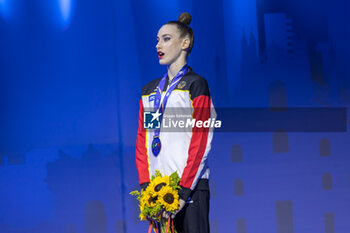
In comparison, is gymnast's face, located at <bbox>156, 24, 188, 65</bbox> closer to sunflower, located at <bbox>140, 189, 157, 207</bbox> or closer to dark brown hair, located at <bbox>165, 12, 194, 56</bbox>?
dark brown hair, located at <bbox>165, 12, 194, 56</bbox>

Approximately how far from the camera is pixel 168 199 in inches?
99.9

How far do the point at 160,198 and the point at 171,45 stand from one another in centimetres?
90

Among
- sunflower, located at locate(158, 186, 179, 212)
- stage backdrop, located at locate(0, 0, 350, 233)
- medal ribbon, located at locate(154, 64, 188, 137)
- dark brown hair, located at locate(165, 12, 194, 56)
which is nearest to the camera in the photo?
sunflower, located at locate(158, 186, 179, 212)

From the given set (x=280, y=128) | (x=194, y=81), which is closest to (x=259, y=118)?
(x=280, y=128)

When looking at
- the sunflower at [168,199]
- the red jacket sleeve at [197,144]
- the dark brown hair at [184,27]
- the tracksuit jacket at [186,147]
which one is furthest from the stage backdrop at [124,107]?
the sunflower at [168,199]

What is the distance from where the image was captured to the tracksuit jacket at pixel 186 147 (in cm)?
262

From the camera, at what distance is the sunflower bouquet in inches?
99.9

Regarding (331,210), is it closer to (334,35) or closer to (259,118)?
(259,118)

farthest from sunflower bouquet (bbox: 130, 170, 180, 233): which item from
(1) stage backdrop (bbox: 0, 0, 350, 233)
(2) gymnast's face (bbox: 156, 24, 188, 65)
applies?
(1) stage backdrop (bbox: 0, 0, 350, 233)

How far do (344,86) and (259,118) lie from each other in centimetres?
84

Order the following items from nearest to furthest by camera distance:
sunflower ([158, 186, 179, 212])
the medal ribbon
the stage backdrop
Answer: sunflower ([158, 186, 179, 212])
the medal ribbon
the stage backdrop

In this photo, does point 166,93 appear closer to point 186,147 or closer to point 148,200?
point 186,147

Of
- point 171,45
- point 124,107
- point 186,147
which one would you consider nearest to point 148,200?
point 186,147

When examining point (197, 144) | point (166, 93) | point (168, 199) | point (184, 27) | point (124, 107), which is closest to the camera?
point (168, 199)
